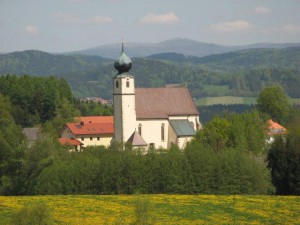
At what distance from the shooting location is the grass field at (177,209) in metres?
43.5

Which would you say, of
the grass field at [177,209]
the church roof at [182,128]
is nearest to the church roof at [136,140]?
the church roof at [182,128]

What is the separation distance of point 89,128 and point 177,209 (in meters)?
64.1

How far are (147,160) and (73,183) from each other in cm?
596

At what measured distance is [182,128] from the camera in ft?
308

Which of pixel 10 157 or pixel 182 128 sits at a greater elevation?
pixel 182 128

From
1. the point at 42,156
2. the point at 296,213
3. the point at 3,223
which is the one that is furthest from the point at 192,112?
the point at 3,223

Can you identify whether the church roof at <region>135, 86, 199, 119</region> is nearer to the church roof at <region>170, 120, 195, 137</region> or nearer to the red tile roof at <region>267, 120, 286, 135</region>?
the church roof at <region>170, 120, 195, 137</region>

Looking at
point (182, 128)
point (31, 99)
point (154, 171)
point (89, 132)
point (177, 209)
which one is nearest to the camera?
point (177, 209)

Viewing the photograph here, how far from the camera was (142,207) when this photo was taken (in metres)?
33.5

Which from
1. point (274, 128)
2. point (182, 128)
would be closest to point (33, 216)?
point (182, 128)

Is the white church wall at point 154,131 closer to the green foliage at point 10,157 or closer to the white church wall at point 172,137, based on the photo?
the white church wall at point 172,137

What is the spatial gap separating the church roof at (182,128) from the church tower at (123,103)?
5.59 m

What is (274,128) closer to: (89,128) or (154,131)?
(89,128)

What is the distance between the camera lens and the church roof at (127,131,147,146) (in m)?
87.5
